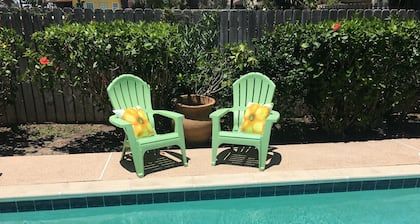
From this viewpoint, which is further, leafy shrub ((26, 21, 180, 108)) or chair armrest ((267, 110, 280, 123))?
leafy shrub ((26, 21, 180, 108))

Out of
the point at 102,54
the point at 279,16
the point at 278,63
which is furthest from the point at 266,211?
the point at 279,16

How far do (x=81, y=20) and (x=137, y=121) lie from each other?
2.30 metres

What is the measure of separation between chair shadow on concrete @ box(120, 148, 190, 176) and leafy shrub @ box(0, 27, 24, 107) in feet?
6.27

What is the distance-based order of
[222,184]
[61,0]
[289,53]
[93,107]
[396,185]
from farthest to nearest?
[61,0] → [93,107] → [289,53] → [396,185] → [222,184]

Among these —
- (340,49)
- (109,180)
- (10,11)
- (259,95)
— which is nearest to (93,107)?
(10,11)

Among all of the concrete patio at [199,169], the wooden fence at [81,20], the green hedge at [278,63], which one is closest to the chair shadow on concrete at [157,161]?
the concrete patio at [199,169]

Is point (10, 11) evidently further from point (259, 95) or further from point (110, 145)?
point (259, 95)

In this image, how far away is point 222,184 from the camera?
364 centimetres

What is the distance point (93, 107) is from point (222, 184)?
3.01 m

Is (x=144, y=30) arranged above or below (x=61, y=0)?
below

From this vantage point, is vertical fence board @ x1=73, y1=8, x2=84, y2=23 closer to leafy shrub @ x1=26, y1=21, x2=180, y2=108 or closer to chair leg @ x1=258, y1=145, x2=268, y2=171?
leafy shrub @ x1=26, y1=21, x2=180, y2=108

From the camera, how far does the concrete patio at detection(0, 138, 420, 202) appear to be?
3584mm

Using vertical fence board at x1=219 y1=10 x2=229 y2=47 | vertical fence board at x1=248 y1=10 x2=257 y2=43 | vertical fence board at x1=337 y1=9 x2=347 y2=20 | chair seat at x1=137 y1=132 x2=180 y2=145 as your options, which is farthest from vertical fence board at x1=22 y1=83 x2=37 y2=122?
vertical fence board at x1=337 y1=9 x2=347 y2=20

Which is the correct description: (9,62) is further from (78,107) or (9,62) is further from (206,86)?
(206,86)
